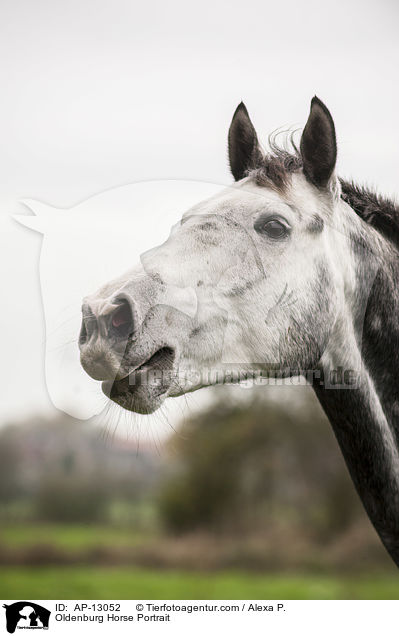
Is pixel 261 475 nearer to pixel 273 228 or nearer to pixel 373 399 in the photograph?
pixel 373 399

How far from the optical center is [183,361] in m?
1.41

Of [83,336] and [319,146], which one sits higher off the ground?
[319,146]

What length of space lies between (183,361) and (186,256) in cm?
25

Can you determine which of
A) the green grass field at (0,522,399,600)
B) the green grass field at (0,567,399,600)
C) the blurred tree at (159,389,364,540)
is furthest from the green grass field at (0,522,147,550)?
the blurred tree at (159,389,364,540)

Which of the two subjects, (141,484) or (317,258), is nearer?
(317,258)

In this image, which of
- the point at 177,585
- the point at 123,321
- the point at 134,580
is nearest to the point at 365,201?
the point at 123,321

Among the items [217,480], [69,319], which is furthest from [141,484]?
[69,319]

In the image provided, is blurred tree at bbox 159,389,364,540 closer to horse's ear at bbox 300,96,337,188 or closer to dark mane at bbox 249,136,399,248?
dark mane at bbox 249,136,399,248

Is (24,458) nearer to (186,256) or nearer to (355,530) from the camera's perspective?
(355,530)

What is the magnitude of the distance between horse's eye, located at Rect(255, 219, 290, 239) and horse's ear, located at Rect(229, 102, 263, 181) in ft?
0.89

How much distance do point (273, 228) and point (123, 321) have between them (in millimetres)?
491

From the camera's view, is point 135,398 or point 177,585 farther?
point 177,585

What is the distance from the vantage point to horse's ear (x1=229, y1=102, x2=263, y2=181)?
68.2 inches

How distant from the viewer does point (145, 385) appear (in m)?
1.32
